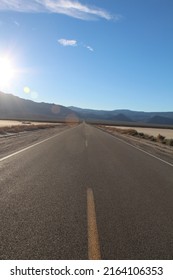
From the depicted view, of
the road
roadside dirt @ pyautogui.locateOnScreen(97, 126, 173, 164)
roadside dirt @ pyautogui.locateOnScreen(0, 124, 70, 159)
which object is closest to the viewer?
the road

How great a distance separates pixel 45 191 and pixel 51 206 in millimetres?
1359

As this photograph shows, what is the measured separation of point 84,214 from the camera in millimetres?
Result: 6383

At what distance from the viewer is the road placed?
4.73 meters

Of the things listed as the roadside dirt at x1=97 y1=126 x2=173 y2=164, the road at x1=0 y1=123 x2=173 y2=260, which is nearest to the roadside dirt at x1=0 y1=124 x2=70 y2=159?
the road at x1=0 y1=123 x2=173 y2=260

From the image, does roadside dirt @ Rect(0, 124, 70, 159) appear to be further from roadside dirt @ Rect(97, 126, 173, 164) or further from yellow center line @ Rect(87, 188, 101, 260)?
yellow center line @ Rect(87, 188, 101, 260)

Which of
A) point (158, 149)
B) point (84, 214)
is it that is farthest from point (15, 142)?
point (84, 214)

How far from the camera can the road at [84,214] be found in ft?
15.5

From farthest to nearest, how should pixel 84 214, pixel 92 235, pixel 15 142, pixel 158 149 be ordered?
pixel 158 149
pixel 15 142
pixel 84 214
pixel 92 235

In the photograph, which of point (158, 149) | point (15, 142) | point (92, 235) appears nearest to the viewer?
point (92, 235)

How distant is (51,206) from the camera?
22.6ft

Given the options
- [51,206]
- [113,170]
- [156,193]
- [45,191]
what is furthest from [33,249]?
[113,170]

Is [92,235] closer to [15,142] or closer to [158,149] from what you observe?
[15,142]

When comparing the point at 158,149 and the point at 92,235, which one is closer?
the point at 92,235
